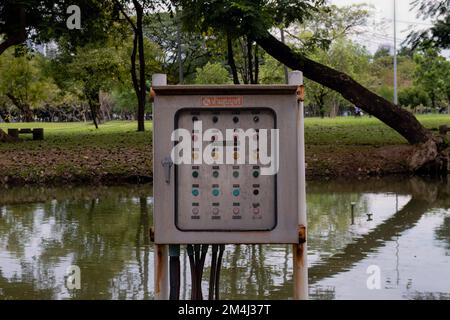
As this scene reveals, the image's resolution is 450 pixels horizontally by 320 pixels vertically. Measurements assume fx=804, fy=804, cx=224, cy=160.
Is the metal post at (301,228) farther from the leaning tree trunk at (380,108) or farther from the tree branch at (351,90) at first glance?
the tree branch at (351,90)

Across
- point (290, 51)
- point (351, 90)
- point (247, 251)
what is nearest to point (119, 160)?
point (290, 51)

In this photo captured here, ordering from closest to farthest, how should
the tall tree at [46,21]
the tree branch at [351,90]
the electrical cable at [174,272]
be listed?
the electrical cable at [174,272] → the tree branch at [351,90] → the tall tree at [46,21]

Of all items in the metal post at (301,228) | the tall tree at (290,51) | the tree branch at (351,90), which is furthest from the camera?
the tree branch at (351,90)

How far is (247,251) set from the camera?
29.5ft

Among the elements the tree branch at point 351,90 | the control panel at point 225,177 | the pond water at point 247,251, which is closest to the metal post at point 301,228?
the control panel at point 225,177

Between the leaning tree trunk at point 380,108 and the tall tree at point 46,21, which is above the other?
the tall tree at point 46,21

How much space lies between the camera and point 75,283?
23.8ft

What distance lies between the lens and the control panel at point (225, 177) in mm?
4609

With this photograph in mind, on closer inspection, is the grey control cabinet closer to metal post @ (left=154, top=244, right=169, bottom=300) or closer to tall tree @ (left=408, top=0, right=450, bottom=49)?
metal post @ (left=154, top=244, right=169, bottom=300)

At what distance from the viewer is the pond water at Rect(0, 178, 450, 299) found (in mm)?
7020

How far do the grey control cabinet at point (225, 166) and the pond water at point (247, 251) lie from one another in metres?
2.14

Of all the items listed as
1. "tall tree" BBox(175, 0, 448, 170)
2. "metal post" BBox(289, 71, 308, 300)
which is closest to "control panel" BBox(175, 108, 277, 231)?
"metal post" BBox(289, 71, 308, 300)

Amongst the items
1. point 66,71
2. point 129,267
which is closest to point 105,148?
point 129,267

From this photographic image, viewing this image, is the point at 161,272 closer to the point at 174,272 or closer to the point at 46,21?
the point at 174,272
